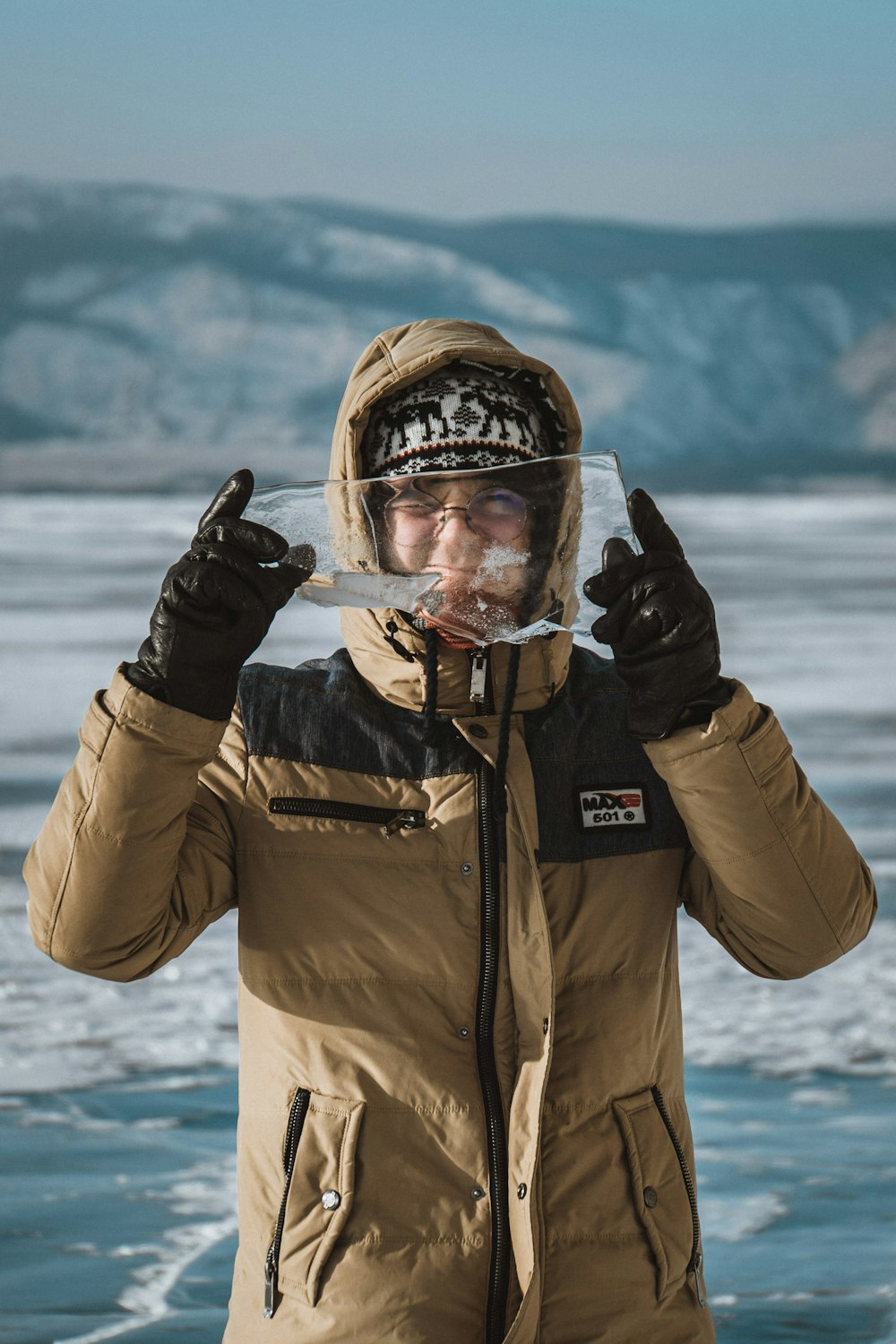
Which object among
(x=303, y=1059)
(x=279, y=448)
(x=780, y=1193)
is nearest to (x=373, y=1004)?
(x=303, y=1059)

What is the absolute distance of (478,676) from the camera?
1509mm

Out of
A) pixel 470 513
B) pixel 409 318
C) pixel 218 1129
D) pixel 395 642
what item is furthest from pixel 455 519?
pixel 409 318

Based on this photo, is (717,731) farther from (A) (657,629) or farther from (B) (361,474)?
(B) (361,474)

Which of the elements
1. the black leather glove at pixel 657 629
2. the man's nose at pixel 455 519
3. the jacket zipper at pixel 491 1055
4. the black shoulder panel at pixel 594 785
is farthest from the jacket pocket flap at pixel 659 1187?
the man's nose at pixel 455 519

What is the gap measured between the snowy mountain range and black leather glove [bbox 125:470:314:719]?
21.5 metres

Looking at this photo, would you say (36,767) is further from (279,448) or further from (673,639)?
(279,448)

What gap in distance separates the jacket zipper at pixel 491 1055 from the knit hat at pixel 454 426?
32 cm

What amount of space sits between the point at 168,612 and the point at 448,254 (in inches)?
980

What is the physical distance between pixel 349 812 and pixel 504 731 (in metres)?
0.17

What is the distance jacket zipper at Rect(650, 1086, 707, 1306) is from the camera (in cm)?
141

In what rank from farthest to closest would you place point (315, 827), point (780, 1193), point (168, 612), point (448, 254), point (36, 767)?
point (448, 254), point (36, 767), point (780, 1193), point (315, 827), point (168, 612)

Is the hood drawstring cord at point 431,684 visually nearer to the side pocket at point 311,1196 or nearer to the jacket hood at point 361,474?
the jacket hood at point 361,474

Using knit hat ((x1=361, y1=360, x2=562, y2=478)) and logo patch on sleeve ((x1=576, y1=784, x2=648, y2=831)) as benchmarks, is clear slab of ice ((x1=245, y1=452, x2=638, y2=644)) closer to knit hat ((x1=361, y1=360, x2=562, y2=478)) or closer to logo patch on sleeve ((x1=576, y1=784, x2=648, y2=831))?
knit hat ((x1=361, y1=360, x2=562, y2=478))

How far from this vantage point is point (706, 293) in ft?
86.0
